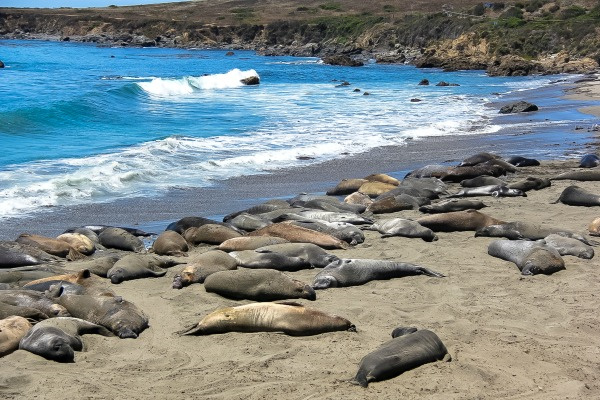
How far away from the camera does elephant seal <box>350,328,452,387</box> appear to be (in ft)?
17.6

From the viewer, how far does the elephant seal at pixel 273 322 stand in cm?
637

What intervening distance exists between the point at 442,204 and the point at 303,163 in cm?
563

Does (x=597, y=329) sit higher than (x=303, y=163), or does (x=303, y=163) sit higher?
(x=597, y=329)

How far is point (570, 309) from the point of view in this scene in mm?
7023

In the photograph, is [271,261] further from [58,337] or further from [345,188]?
[345,188]

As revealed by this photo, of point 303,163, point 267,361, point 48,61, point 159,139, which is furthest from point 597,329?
point 48,61

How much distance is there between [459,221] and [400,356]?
5.06m

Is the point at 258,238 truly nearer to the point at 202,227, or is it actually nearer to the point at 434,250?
the point at 202,227

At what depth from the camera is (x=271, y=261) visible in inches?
A: 330

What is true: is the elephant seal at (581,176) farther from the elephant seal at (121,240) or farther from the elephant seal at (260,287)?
the elephant seal at (260,287)

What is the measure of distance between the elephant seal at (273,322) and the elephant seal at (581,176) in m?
8.39

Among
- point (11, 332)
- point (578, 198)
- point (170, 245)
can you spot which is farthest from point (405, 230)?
point (11, 332)

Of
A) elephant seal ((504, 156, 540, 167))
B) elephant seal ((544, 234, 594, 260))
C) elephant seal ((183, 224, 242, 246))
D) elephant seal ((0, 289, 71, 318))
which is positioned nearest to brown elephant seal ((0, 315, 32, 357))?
elephant seal ((0, 289, 71, 318))

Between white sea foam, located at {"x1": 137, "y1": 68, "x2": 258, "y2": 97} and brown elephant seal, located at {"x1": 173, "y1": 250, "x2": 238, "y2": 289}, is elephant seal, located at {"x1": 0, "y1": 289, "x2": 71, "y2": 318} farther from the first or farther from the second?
white sea foam, located at {"x1": 137, "y1": 68, "x2": 258, "y2": 97}
